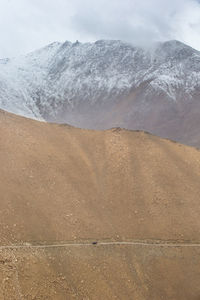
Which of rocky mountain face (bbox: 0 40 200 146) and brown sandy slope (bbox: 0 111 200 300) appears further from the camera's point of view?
rocky mountain face (bbox: 0 40 200 146)

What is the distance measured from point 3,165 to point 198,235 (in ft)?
48.7

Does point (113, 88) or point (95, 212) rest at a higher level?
point (113, 88)

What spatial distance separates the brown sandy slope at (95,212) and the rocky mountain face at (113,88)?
3683 centimetres

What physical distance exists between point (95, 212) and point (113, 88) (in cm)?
6681

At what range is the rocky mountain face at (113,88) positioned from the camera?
7969cm

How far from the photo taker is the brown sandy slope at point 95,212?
22.0 m

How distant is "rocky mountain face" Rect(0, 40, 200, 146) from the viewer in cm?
7969

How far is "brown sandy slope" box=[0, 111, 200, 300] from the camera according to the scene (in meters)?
22.0

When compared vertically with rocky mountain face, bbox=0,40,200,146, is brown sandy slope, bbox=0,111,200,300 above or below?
below

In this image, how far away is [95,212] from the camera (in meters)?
27.4

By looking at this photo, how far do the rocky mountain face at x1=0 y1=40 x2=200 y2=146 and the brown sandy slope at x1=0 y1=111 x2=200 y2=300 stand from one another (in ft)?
121

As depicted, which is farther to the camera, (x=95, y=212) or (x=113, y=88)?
(x=113, y=88)

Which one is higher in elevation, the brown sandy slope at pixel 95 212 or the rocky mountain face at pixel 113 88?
the rocky mountain face at pixel 113 88

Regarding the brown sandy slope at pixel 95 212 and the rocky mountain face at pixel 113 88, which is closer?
the brown sandy slope at pixel 95 212
